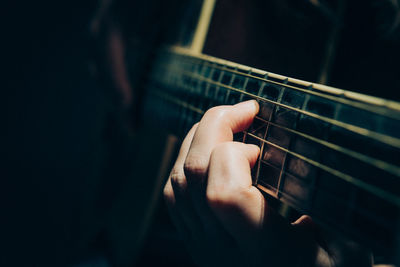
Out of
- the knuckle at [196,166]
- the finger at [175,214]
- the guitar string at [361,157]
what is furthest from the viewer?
the finger at [175,214]

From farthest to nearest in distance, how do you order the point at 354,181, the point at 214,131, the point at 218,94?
the point at 218,94 → the point at 214,131 → the point at 354,181

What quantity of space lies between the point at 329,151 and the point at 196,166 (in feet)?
0.84

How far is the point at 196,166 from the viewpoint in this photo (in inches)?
18.3

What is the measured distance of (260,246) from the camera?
1.26 feet

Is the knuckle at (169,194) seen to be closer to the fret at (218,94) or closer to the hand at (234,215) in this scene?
the hand at (234,215)

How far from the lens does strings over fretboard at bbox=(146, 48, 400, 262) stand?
1.17ft

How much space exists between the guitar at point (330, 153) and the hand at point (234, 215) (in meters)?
0.04

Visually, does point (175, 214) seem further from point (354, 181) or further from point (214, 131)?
point (354, 181)

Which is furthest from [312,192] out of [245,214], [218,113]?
[218,113]

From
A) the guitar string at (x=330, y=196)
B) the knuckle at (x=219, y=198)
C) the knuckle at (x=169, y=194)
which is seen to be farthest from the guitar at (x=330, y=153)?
the knuckle at (x=169, y=194)

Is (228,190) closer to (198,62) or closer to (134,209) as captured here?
(198,62)

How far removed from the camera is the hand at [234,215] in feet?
1.25

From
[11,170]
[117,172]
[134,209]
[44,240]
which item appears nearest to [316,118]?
[134,209]

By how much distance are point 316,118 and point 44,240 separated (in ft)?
5.84
